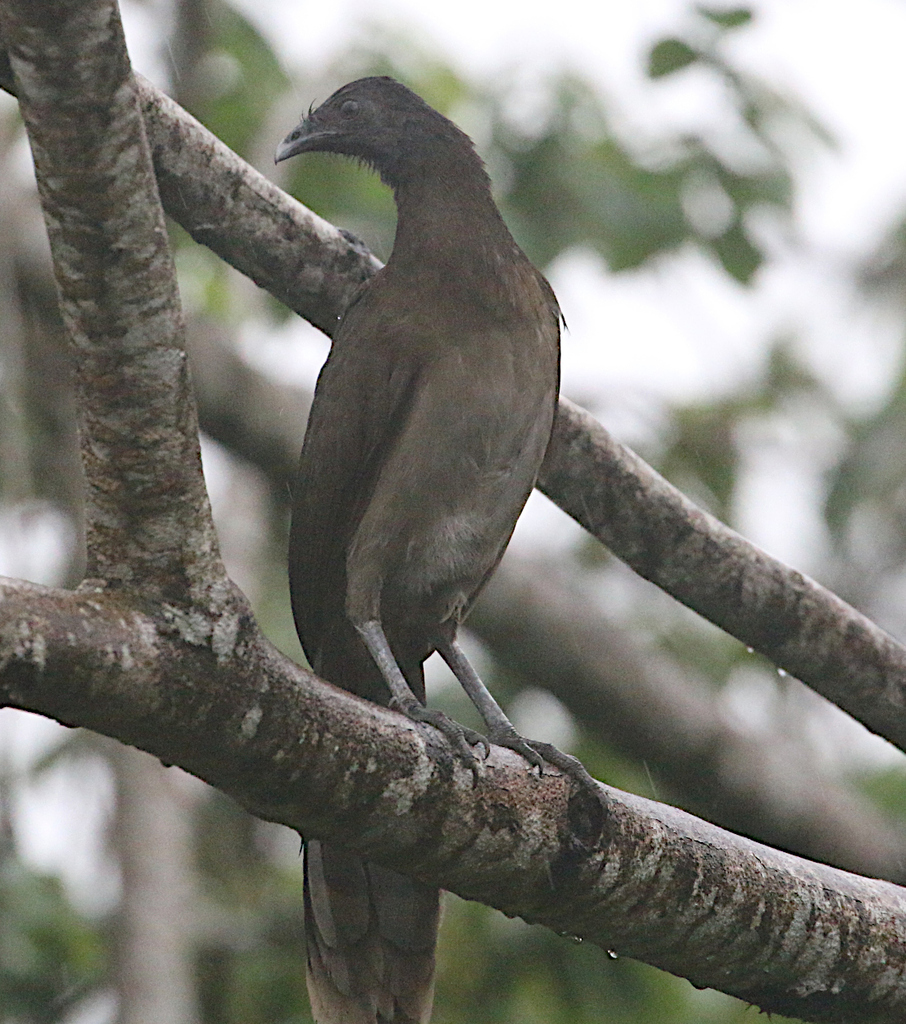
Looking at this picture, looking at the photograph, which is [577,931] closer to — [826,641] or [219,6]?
[826,641]

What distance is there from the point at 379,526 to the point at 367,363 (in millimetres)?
382

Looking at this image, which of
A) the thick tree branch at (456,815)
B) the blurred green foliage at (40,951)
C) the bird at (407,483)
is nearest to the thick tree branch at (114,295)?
the thick tree branch at (456,815)

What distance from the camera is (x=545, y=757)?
296 centimetres

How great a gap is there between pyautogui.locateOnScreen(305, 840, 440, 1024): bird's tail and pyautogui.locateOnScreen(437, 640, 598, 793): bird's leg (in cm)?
39

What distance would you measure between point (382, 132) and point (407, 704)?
1602mm

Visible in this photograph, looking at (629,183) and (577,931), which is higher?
(629,183)

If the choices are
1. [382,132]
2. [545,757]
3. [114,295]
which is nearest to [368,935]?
[545,757]

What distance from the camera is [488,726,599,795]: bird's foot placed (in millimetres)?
2766

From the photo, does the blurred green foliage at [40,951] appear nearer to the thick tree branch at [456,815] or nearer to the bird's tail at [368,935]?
the bird's tail at [368,935]

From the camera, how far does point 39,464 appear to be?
225 inches

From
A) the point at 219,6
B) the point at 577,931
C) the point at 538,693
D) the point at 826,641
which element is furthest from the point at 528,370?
the point at 219,6

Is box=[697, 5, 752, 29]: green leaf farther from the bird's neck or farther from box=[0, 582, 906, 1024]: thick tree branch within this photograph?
box=[0, 582, 906, 1024]: thick tree branch

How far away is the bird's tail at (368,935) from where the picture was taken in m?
3.18

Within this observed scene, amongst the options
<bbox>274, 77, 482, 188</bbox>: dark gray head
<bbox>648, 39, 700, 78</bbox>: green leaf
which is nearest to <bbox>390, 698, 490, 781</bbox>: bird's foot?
<bbox>274, 77, 482, 188</bbox>: dark gray head
